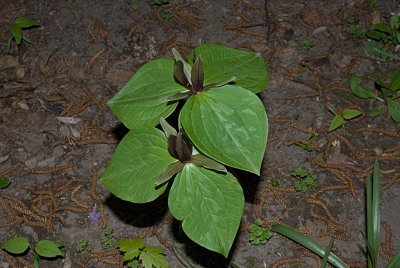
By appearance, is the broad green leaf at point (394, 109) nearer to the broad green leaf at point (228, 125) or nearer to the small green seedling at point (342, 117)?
the small green seedling at point (342, 117)

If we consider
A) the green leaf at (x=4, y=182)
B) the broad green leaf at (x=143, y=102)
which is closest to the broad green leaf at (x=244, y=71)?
the broad green leaf at (x=143, y=102)

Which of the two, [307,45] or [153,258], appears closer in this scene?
[153,258]

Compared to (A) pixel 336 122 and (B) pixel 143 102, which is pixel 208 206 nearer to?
(B) pixel 143 102

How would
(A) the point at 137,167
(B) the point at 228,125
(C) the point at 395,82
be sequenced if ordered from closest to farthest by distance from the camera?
(B) the point at 228,125 < (A) the point at 137,167 < (C) the point at 395,82

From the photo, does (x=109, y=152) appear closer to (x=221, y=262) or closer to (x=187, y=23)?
(x=221, y=262)

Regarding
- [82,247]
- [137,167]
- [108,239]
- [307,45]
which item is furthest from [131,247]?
[307,45]

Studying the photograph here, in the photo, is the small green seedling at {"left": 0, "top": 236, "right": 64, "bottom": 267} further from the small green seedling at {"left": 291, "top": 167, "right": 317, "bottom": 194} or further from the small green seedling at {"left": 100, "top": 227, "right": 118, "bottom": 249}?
the small green seedling at {"left": 291, "top": 167, "right": 317, "bottom": 194}

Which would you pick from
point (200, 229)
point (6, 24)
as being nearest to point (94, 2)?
point (6, 24)
